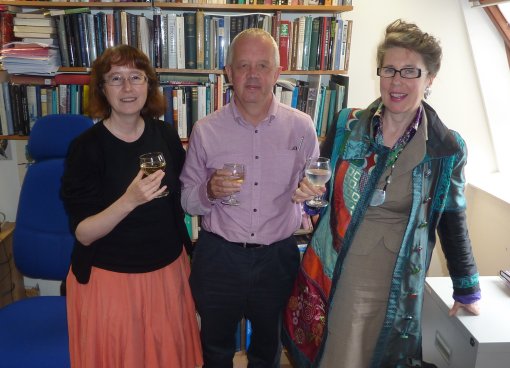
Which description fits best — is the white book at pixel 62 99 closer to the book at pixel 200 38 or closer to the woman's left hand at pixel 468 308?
the book at pixel 200 38

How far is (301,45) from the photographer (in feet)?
8.44

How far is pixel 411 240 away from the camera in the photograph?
1457 millimetres

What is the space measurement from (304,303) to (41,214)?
50.9 inches

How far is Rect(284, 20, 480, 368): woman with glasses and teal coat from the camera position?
144 cm

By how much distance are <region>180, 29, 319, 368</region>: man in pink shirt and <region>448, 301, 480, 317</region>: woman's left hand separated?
0.68m

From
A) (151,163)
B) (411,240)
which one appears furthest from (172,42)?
(411,240)

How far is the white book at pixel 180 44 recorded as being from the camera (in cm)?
248

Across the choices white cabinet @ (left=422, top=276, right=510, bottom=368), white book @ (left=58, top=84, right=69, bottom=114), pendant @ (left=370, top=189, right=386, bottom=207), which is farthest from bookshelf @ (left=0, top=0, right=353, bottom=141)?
white cabinet @ (left=422, top=276, right=510, bottom=368)

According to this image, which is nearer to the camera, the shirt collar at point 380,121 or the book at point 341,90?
the shirt collar at point 380,121

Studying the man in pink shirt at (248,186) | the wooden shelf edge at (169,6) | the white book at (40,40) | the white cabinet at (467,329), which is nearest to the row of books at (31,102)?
the white book at (40,40)

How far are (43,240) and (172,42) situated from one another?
1384mm

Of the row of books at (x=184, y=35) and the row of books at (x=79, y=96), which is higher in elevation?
the row of books at (x=184, y=35)

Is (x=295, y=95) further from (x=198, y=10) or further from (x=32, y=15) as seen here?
(x=32, y=15)

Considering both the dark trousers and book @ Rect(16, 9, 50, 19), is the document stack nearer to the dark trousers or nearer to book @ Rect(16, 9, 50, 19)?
book @ Rect(16, 9, 50, 19)
